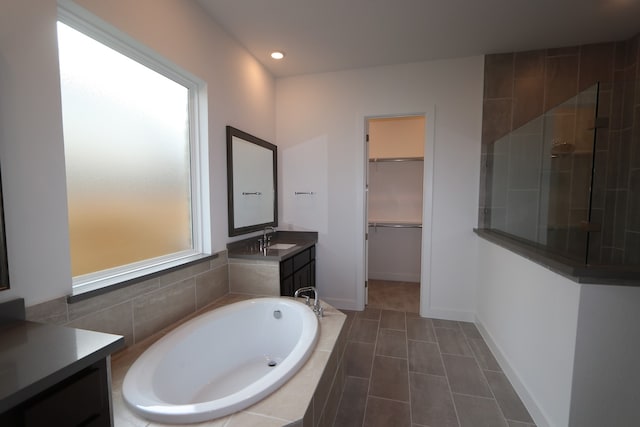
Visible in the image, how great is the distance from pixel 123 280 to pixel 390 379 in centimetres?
190

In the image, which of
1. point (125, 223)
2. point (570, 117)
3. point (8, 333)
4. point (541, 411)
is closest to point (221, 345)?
point (125, 223)

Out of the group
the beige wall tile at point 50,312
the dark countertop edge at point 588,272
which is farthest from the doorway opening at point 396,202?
the beige wall tile at point 50,312

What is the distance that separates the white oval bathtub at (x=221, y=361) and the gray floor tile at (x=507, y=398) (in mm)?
1325

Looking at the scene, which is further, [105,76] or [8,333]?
[105,76]

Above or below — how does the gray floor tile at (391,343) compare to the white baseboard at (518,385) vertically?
below

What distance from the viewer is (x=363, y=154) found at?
10.5 ft

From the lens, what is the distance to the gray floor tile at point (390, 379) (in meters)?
1.94

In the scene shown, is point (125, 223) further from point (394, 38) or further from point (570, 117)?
point (570, 117)

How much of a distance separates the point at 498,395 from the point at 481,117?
2453mm

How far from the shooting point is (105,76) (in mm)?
1604

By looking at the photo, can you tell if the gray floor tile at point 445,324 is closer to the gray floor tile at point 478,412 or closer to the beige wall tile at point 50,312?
the gray floor tile at point 478,412

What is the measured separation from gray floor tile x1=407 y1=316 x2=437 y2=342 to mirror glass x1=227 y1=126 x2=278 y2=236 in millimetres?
1869

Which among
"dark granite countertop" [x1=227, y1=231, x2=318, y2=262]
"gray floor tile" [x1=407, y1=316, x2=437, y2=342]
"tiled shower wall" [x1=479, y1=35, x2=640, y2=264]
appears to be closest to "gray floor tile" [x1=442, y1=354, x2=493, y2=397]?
"gray floor tile" [x1=407, y1=316, x2=437, y2=342]

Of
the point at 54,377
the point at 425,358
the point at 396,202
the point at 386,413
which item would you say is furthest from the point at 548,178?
the point at 54,377
